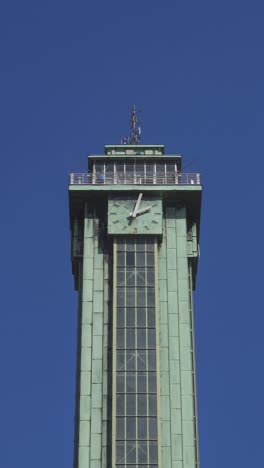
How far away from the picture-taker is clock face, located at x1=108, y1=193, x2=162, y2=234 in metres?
111

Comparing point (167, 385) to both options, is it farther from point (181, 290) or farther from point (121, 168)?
point (121, 168)

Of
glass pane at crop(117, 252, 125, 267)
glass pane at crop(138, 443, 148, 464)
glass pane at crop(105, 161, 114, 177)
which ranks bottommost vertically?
glass pane at crop(138, 443, 148, 464)

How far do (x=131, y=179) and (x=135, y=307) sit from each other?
12146mm

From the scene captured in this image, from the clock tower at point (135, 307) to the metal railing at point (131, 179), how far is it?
0.28 feet

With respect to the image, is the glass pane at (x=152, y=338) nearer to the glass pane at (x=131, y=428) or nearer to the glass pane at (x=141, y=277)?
the glass pane at (x=141, y=277)

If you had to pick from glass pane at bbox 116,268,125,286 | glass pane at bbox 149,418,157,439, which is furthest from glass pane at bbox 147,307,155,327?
glass pane at bbox 149,418,157,439

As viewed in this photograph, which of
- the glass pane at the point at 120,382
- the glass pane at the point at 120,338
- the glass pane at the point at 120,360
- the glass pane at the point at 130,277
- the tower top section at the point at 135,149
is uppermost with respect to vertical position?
the tower top section at the point at 135,149

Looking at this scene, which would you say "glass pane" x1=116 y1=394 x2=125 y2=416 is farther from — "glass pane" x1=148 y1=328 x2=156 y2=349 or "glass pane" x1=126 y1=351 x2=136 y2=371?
"glass pane" x1=148 y1=328 x2=156 y2=349

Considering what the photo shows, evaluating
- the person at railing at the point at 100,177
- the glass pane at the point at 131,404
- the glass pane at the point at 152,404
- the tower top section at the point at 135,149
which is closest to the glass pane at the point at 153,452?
the glass pane at the point at 152,404

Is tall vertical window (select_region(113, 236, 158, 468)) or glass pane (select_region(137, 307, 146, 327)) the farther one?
glass pane (select_region(137, 307, 146, 327))

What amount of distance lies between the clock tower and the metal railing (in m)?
0.09

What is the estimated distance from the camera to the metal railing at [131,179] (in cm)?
11375

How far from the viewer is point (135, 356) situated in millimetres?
105125

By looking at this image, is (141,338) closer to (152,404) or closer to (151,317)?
(151,317)
